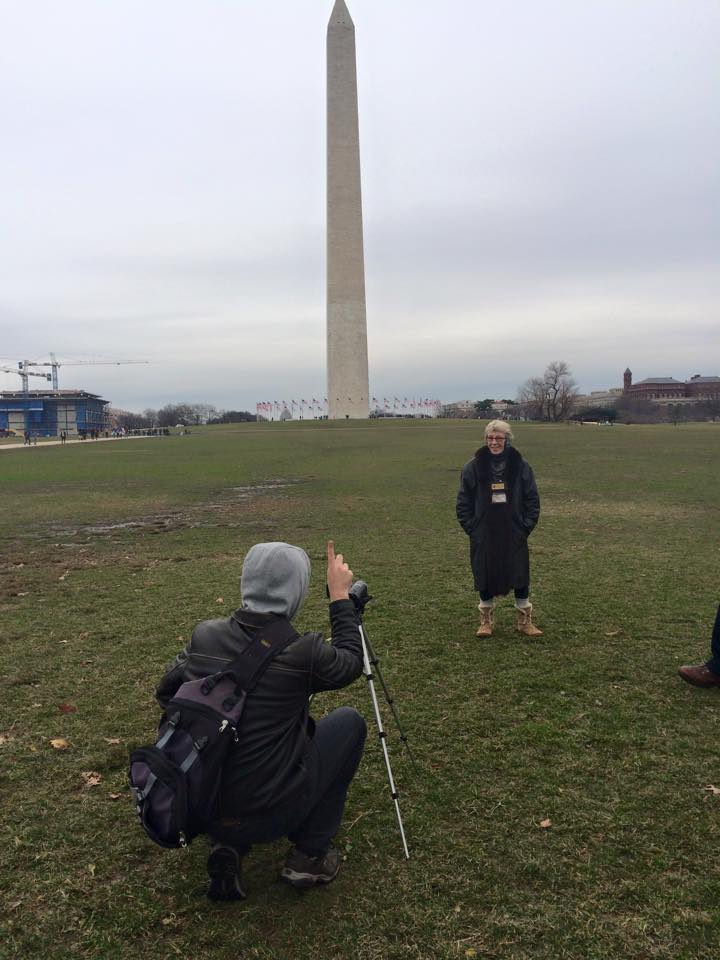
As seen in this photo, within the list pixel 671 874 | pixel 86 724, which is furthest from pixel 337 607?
pixel 86 724

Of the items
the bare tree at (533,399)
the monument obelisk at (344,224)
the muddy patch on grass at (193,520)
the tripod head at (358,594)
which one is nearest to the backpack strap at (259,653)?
the tripod head at (358,594)

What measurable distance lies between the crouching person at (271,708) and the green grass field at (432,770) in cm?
35

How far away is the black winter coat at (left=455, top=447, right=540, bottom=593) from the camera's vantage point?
20.5 feet

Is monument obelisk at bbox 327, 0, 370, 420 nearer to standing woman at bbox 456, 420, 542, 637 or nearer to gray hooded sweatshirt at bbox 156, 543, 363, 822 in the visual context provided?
standing woman at bbox 456, 420, 542, 637

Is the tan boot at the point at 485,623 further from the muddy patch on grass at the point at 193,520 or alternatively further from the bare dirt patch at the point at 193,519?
the bare dirt patch at the point at 193,519

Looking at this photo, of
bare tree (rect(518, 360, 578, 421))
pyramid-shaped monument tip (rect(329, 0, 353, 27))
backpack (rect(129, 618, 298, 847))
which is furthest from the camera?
bare tree (rect(518, 360, 578, 421))

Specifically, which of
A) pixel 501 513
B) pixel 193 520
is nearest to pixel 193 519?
pixel 193 520

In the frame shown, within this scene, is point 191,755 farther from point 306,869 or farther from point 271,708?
point 306,869

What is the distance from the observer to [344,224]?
59.8 meters

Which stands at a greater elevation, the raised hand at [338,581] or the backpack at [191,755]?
the raised hand at [338,581]

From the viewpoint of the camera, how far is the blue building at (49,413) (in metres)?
125

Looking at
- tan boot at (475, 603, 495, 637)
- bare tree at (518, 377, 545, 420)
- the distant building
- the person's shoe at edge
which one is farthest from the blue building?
the person's shoe at edge

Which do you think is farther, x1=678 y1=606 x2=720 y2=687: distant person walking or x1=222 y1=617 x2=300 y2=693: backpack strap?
x1=678 y1=606 x2=720 y2=687: distant person walking

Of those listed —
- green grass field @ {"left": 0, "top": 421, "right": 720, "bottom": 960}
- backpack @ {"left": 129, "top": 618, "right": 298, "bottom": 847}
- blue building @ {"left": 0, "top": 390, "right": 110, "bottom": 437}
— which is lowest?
green grass field @ {"left": 0, "top": 421, "right": 720, "bottom": 960}
